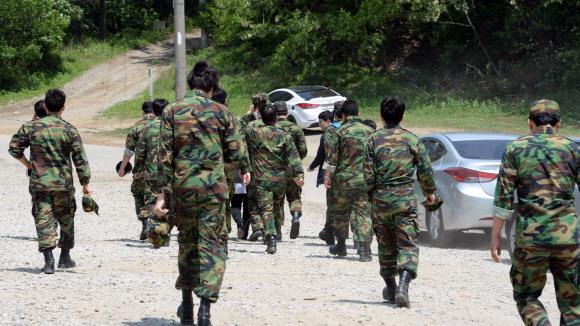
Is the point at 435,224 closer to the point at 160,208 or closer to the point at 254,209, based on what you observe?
the point at 254,209

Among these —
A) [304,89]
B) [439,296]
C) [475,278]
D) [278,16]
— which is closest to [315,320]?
[439,296]

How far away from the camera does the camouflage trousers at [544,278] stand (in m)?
6.71

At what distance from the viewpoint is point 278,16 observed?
4166 cm

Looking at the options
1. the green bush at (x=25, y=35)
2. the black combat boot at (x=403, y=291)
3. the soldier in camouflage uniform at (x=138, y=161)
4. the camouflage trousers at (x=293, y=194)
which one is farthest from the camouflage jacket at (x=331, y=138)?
the green bush at (x=25, y=35)

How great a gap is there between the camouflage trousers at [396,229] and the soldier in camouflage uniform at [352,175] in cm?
278

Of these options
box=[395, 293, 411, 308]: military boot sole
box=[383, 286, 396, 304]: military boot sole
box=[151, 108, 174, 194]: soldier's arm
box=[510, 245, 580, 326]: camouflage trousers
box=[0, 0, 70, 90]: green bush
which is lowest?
box=[0, 0, 70, 90]: green bush

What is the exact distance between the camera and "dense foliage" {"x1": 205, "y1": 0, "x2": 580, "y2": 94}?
3628cm

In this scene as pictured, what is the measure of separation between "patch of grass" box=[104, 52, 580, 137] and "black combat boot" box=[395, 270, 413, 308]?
21.8 metres

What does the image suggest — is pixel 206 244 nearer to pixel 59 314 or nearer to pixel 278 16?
pixel 59 314

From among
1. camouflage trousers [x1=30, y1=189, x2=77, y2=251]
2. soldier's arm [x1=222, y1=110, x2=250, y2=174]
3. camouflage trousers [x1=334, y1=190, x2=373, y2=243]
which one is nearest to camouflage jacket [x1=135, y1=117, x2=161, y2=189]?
camouflage trousers [x1=30, y1=189, x2=77, y2=251]

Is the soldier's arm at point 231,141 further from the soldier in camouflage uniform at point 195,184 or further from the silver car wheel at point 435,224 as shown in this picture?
the silver car wheel at point 435,224

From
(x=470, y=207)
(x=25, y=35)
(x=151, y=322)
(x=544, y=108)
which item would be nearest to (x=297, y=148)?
(x=470, y=207)

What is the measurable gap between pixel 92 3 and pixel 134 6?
7.62ft

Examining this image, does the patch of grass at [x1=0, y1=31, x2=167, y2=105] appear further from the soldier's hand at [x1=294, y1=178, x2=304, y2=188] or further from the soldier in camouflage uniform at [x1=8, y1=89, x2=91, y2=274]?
the soldier in camouflage uniform at [x1=8, y1=89, x2=91, y2=274]
